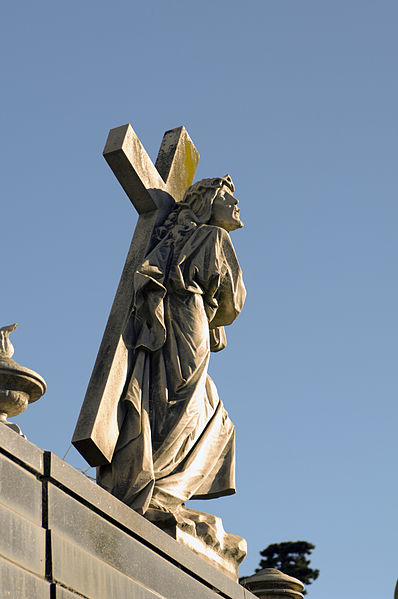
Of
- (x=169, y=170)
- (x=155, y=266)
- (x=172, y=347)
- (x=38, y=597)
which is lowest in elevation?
(x=38, y=597)

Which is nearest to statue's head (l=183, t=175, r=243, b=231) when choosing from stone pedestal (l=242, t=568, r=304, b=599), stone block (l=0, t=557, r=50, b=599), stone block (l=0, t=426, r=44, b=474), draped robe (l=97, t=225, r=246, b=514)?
draped robe (l=97, t=225, r=246, b=514)

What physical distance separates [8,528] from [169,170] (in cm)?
518

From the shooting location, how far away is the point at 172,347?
28.9 ft

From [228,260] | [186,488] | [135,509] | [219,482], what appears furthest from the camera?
[228,260]

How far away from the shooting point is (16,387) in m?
7.75

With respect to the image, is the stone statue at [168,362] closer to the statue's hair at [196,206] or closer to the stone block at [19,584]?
the statue's hair at [196,206]

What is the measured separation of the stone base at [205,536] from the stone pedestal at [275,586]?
109 inches

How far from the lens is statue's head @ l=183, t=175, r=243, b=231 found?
988 centimetres

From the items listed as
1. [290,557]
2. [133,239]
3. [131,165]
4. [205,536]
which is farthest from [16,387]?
[290,557]

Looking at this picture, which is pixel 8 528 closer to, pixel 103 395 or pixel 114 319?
pixel 103 395

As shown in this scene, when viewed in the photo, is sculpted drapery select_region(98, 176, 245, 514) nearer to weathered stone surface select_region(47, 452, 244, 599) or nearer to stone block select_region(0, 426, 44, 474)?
weathered stone surface select_region(47, 452, 244, 599)

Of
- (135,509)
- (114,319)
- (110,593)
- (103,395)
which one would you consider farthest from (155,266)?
(110,593)

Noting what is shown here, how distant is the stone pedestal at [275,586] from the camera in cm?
1137

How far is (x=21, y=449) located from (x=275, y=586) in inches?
227
